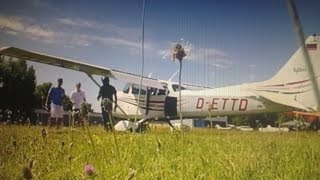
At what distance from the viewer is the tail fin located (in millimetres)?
1325

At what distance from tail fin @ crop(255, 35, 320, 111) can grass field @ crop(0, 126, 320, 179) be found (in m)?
0.17

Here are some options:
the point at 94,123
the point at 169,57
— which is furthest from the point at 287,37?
the point at 94,123

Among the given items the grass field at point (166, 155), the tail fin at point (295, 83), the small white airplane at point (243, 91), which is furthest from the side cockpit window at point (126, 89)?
the tail fin at point (295, 83)

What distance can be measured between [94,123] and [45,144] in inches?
8.3

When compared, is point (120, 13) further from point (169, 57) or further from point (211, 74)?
point (211, 74)

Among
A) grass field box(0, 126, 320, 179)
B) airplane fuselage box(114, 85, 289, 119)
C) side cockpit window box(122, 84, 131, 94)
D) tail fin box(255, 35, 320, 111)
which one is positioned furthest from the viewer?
side cockpit window box(122, 84, 131, 94)

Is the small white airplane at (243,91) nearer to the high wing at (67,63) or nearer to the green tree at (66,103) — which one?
the high wing at (67,63)

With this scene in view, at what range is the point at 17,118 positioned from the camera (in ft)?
4.95

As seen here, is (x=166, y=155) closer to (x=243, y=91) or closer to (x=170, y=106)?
(x=243, y=91)

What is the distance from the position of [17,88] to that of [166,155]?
79cm

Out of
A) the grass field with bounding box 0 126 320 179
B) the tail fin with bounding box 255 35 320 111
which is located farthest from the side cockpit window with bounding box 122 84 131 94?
the tail fin with bounding box 255 35 320 111

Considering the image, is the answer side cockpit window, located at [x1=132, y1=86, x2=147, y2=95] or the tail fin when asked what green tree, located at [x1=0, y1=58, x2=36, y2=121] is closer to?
side cockpit window, located at [x1=132, y1=86, x2=147, y2=95]

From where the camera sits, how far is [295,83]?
4.99 ft

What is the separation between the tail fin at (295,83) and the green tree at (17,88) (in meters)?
0.92
